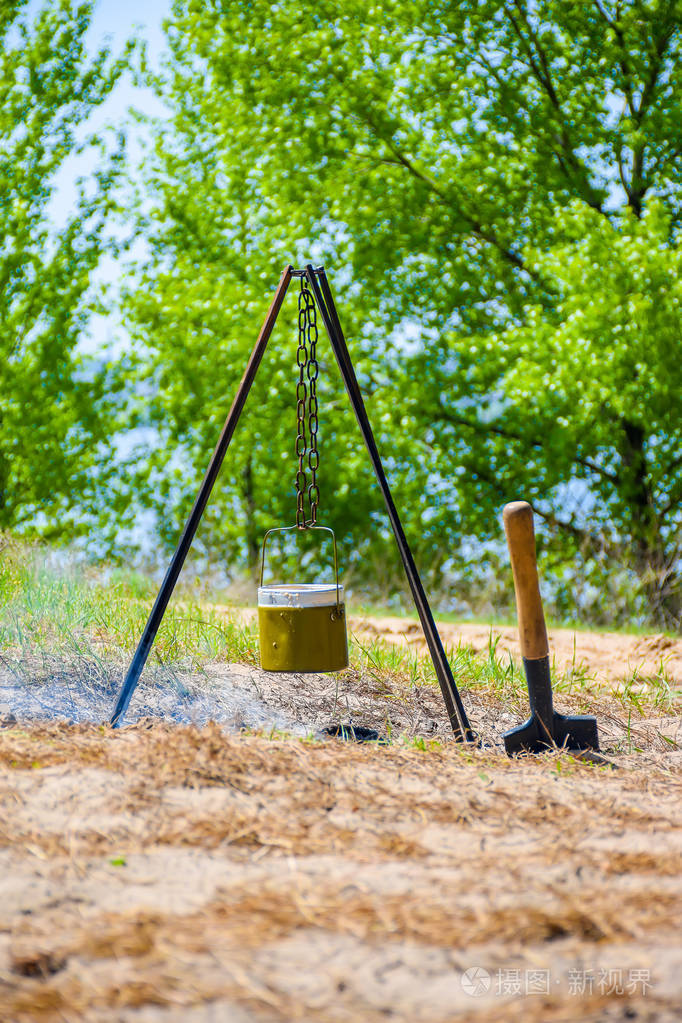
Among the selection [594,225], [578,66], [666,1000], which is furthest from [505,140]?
[666,1000]

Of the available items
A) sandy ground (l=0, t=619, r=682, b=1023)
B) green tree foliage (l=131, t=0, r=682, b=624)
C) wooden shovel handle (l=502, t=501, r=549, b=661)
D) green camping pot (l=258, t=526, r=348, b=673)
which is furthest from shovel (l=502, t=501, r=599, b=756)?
green tree foliage (l=131, t=0, r=682, b=624)

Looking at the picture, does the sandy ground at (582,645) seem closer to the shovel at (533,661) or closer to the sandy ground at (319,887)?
the shovel at (533,661)

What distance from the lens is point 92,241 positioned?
44.1ft

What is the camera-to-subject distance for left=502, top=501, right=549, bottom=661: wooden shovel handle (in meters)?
4.32

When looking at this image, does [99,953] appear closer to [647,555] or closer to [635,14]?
[647,555]

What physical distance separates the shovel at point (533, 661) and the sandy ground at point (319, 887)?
0.65m

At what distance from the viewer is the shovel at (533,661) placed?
4.33 meters

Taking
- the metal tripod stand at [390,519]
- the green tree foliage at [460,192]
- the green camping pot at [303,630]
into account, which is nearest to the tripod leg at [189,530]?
the metal tripod stand at [390,519]

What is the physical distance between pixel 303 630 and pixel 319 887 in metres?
1.75

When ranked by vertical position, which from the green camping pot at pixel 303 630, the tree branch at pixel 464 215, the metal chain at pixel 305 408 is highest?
the tree branch at pixel 464 215

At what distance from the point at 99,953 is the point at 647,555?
36.0ft

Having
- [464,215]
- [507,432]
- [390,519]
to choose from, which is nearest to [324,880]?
[390,519]

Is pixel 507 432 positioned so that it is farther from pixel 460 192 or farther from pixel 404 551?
pixel 404 551

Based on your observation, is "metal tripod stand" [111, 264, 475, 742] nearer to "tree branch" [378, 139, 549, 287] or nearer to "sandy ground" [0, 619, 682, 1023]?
"sandy ground" [0, 619, 682, 1023]
